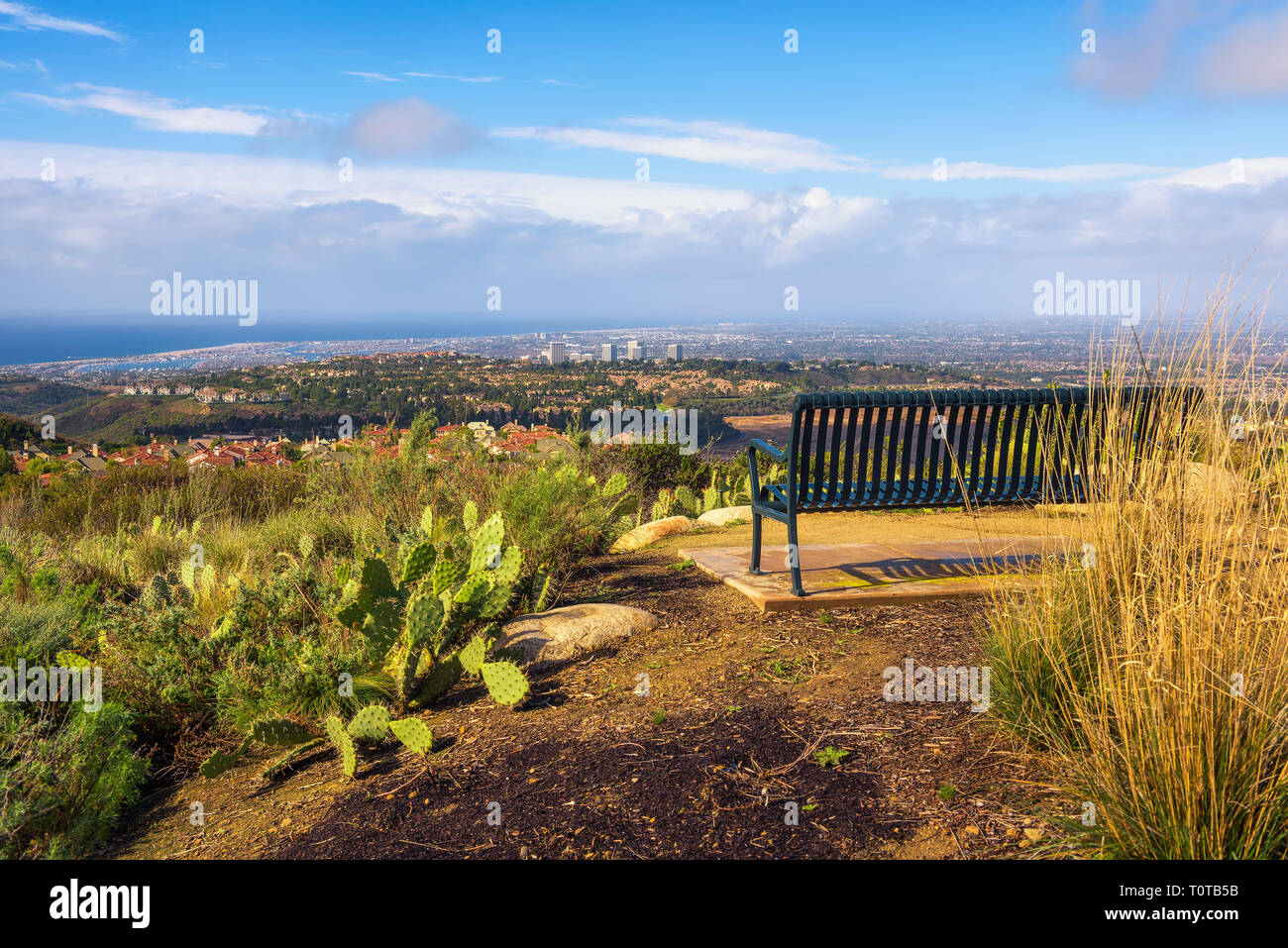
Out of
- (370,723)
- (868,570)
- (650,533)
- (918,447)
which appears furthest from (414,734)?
(650,533)

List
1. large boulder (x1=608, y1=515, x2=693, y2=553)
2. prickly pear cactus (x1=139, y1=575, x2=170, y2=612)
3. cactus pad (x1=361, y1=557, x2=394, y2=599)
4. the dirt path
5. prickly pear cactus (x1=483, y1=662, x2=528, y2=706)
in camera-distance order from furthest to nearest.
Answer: large boulder (x1=608, y1=515, x2=693, y2=553), prickly pear cactus (x1=139, y1=575, x2=170, y2=612), cactus pad (x1=361, y1=557, x2=394, y2=599), prickly pear cactus (x1=483, y1=662, x2=528, y2=706), the dirt path

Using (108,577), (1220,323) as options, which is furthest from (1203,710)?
(108,577)

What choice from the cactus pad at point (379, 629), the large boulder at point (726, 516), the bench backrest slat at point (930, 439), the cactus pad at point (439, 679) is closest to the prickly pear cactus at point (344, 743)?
the cactus pad at point (379, 629)

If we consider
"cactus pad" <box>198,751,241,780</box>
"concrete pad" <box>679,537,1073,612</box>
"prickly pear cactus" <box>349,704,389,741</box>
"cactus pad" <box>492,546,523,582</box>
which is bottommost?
"cactus pad" <box>198,751,241,780</box>

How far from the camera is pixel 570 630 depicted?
4.55 metres

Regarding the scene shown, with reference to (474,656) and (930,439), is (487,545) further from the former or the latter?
(930,439)

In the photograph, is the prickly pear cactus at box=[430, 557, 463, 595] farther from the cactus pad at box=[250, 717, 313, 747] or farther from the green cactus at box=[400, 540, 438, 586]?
the cactus pad at box=[250, 717, 313, 747]

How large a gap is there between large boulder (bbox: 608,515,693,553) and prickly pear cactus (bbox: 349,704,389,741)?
12.2 feet

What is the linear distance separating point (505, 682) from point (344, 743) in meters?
0.71

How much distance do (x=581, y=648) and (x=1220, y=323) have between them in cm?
315

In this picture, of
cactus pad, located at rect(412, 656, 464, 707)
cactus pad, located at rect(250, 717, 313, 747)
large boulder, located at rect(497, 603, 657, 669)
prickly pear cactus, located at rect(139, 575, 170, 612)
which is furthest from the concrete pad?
prickly pear cactus, located at rect(139, 575, 170, 612)

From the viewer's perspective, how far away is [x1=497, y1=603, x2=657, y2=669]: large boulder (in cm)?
443

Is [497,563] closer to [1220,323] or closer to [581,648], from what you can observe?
[581,648]
